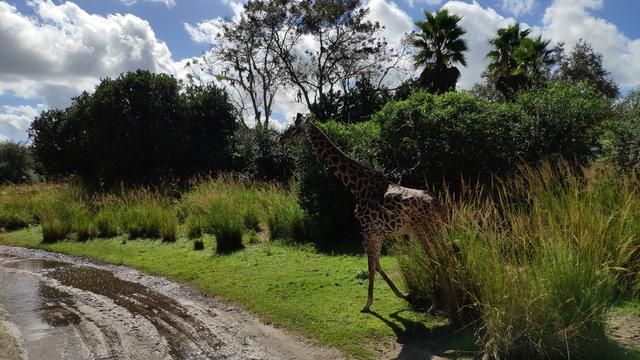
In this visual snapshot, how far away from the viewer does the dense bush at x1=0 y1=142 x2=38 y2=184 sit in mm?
35938

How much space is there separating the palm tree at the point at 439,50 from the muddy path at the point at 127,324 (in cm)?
1861

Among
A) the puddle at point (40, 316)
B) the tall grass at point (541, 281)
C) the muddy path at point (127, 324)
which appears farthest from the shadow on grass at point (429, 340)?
the puddle at point (40, 316)

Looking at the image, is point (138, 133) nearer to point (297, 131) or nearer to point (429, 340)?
point (297, 131)

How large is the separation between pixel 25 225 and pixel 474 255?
16445 millimetres

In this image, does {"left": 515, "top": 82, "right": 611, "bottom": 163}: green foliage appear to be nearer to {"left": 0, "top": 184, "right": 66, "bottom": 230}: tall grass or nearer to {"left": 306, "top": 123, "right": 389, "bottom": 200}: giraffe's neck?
{"left": 306, "top": 123, "right": 389, "bottom": 200}: giraffe's neck

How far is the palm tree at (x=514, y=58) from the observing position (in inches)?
930

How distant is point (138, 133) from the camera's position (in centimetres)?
2164

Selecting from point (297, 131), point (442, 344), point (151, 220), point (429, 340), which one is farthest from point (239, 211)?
point (442, 344)

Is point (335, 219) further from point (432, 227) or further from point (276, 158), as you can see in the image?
point (276, 158)

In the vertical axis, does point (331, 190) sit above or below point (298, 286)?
above

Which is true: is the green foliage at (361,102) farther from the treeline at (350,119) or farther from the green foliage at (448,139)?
the green foliage at (448,139)

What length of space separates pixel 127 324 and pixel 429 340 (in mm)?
3977

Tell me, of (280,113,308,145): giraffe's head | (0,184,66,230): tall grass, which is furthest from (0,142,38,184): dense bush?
(280,113,308,145): giraffe's head

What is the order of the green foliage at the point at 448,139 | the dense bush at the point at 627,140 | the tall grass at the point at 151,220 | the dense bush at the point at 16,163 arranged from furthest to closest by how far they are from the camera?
the dense bush at the point at 16,163, the tall grass at the point at 151,220, the green foliage at the point at 448,139, the dense bush at the point at 627,140
